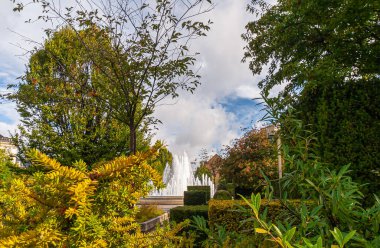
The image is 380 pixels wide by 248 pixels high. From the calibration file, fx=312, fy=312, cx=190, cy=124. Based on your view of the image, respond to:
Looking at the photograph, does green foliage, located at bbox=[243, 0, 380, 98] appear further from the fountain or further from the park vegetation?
the fountain

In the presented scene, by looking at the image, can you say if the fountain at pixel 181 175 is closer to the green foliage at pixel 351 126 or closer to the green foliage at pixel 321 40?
the green foliage at pixel 321 40

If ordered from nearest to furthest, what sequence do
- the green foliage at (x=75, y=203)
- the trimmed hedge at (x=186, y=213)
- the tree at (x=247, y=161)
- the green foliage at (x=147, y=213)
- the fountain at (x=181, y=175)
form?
the green foliage at (x=75, y=203), the trimmed hedge at (x=186, y=213), the green foliage at (x=147, y=213), the tree at (x=247, y=161), the fountain at (x=181, y=175)

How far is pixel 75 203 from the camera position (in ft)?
3.97

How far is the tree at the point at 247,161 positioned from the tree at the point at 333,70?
3.95 m

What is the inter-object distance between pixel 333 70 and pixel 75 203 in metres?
9.97

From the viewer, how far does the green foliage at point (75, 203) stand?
118cm

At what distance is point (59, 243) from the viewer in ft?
3.89

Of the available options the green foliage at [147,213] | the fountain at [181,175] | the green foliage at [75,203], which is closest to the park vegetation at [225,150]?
the green foliage at [75,203]

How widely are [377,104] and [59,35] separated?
16.9 metres

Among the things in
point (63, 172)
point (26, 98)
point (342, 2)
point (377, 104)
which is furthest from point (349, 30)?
point (63, 172)

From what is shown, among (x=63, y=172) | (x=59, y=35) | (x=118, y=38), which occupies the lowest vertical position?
(x=63, y=172)

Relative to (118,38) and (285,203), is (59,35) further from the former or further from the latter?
(285,203)

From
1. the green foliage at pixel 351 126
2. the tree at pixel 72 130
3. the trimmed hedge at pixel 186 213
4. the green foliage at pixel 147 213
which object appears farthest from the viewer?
the tree at pixel 72 130

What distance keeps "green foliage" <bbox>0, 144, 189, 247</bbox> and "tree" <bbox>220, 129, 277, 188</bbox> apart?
1744cm
